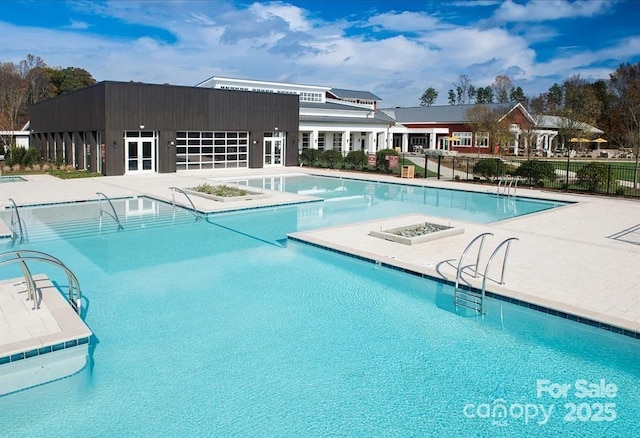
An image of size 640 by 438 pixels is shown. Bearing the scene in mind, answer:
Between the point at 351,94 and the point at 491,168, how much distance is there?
3367 centimetres

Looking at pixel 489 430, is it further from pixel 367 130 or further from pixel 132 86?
pixel 367 130

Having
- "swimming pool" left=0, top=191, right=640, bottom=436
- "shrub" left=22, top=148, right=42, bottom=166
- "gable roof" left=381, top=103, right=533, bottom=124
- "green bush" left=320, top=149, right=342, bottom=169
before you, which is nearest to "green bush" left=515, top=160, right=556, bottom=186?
"green bush" left=320, top=149, right=342, bottom=169

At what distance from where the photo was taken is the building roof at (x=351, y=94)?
55781 mm

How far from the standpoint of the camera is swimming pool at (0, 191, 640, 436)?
5238 millimetres

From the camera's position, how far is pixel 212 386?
232 inches

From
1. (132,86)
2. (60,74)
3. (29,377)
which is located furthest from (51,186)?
(60,74)

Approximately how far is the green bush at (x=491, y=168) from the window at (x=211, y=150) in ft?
49.9

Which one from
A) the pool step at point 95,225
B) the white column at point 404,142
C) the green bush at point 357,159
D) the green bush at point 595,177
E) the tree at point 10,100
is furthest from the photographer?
the white column at point 404,142

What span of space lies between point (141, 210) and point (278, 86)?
2998cm

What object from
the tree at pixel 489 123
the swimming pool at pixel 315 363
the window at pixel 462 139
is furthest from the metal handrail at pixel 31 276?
the window at pixel 462 139

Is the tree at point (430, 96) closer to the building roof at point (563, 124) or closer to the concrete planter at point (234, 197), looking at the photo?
the building roof at point (563, 124)

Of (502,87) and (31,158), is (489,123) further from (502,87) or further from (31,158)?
(31,158)

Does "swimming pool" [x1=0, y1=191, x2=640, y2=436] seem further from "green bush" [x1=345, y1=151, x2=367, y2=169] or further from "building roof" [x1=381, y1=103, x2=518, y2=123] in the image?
"building roof" [x1=381, y1=103, x2=518, y2=123]

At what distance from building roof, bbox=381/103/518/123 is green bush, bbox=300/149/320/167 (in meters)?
24.3
